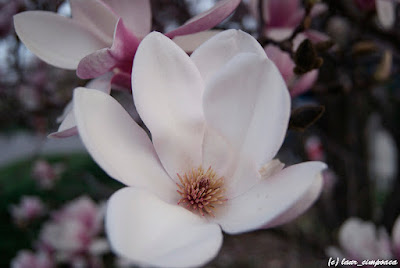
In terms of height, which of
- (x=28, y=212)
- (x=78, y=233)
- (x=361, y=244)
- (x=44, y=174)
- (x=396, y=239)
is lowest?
(x=44, y=174)

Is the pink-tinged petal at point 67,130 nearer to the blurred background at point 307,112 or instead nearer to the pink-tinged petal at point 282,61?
the blurred background at point 307,112

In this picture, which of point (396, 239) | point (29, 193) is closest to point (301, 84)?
point (396, 239)

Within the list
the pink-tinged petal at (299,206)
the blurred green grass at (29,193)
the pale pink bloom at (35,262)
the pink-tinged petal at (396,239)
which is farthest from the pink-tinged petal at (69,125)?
the pale pink bloom at (35,262)

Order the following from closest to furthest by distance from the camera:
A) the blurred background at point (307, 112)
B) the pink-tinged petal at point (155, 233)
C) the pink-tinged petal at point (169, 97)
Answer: the pink-tinged petal at point (155, 233), the pink-tinged petal at point (169, 97), the blurred background at point (307, 112)

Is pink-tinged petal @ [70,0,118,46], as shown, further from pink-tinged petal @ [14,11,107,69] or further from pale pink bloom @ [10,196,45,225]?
pale pink bloom @ [10,196,45,225]

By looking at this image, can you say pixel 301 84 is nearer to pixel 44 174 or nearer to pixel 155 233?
pixel 155 233
